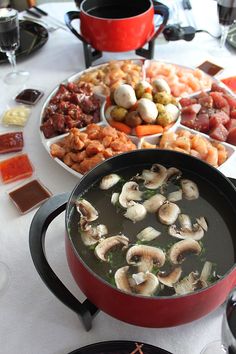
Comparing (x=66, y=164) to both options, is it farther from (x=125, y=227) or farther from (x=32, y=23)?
(x=32, y=23)

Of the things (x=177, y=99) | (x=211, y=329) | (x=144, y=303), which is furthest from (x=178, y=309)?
(x=177, y=99)

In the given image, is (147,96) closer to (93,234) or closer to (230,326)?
(93,234)

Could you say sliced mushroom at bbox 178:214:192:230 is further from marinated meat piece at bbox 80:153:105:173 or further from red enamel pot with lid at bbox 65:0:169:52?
red enamel pot with lid at bbox 65:0:169:52

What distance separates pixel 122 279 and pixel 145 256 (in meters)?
0.07

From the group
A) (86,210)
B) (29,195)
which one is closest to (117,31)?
(29,195)

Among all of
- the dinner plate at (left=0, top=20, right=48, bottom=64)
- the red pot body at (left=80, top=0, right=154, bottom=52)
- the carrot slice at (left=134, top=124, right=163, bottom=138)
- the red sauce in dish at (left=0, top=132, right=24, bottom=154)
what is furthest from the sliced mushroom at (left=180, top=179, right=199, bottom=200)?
the dinner plate at (left=0, top=20, right=48, bottom=64)

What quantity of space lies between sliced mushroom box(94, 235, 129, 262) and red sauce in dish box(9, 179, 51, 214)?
33cm

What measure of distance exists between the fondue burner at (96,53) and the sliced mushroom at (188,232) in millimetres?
954

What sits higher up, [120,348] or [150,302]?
[150,302]

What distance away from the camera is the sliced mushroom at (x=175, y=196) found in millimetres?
815

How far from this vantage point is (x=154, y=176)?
860 millimetres

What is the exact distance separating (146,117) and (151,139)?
0.07 metres

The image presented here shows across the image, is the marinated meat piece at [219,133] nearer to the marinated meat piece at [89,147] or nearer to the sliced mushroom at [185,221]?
the marinated meat piece at [89,147]

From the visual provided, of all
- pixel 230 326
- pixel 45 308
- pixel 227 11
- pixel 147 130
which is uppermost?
pixel 227 11
